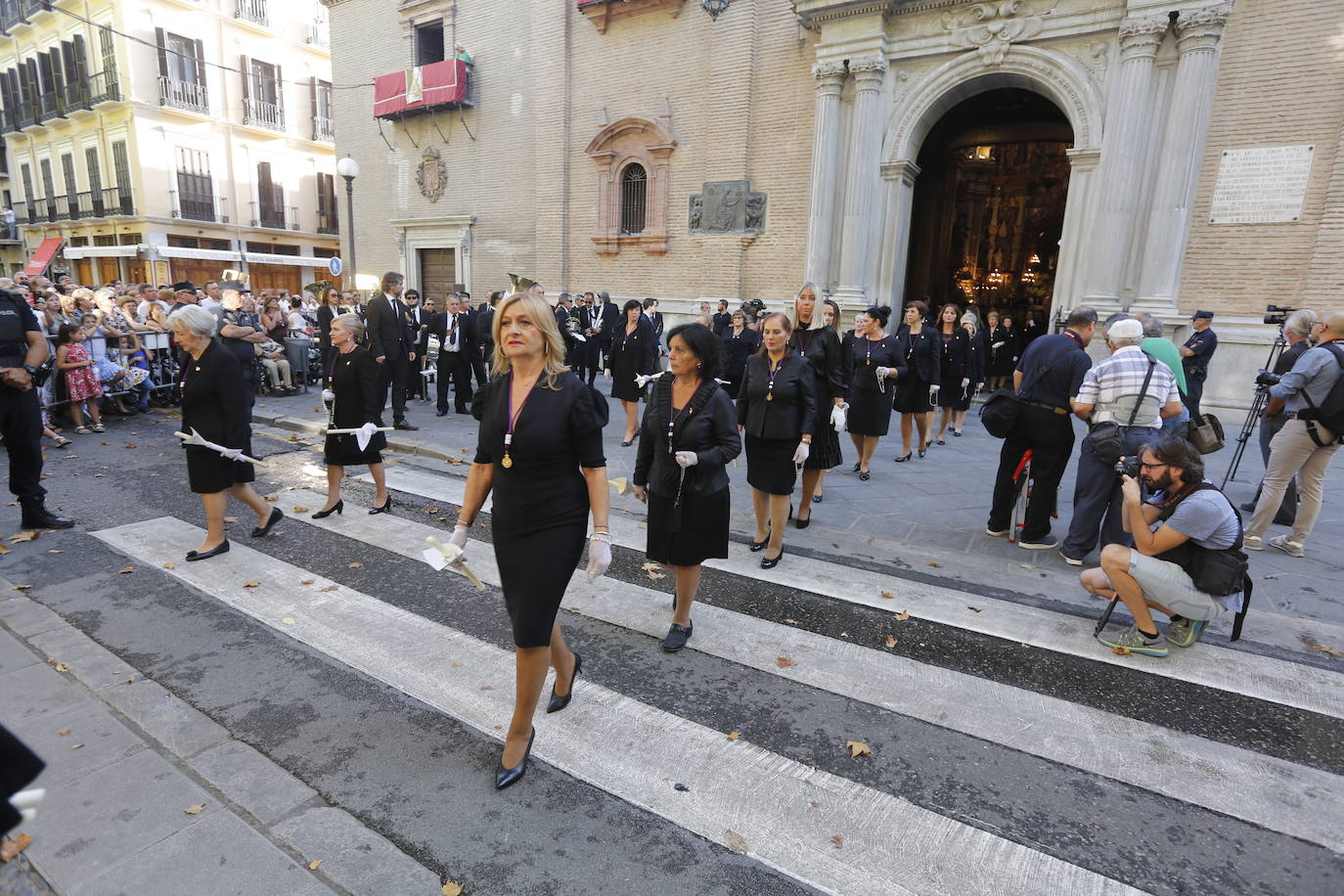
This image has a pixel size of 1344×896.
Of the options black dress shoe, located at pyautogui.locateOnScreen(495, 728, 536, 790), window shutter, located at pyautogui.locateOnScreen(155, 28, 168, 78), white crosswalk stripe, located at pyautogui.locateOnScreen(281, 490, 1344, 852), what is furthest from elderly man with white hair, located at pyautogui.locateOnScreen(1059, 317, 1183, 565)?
window shutter, located at pyautogui.locateOnScreen(155, 28, 168, 78)

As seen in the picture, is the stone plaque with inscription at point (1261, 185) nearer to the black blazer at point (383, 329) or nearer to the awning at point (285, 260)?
the black blazer at point (383, 329)

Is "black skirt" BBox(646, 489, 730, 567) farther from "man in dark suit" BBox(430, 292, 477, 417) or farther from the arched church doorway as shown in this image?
the arched church doorway

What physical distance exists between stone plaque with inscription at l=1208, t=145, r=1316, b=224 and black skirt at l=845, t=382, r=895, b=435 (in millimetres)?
8193

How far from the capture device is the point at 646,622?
4.44m

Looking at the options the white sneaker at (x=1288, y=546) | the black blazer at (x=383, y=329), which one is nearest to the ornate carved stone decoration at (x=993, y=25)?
the white sneaker at (x=1288, y=546)

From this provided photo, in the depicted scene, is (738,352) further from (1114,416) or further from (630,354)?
(1114,416)

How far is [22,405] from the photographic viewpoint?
561 centimetres

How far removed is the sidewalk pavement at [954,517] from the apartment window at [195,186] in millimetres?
25831

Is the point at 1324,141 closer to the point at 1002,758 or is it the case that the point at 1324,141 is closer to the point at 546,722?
the point at 1002,758

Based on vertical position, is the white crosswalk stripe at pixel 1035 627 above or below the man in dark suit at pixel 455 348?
below

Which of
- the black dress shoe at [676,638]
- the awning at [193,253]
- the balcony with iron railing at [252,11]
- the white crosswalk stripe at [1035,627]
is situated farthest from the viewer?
the balcony with iron railing at [252,11]

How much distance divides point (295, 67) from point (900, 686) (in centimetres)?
3946

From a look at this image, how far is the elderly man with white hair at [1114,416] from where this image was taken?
17.0 ft

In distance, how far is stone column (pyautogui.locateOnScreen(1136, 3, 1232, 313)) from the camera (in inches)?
444
